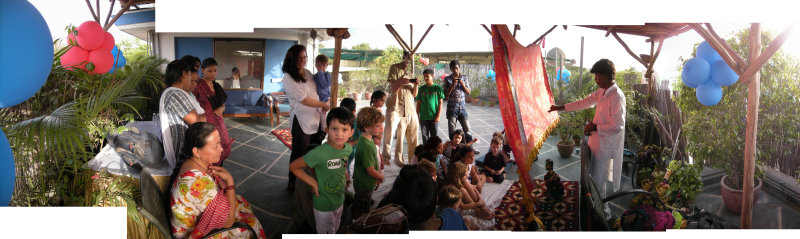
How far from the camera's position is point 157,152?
2.65 metres

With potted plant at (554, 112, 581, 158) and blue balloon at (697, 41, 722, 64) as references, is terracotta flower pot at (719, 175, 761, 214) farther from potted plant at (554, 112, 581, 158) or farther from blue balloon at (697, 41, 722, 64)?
potted plant at (554, 112, 581, 158)

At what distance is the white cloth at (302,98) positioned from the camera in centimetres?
345

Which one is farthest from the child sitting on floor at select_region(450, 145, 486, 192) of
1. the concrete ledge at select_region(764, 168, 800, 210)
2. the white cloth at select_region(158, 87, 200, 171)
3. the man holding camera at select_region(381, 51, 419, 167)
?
the concrete ledge at select_region(764, 168, 800, 210)

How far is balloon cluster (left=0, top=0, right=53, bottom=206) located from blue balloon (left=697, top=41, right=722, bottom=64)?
4.32 meters

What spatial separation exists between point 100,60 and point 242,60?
19.8 feet

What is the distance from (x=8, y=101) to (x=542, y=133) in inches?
144

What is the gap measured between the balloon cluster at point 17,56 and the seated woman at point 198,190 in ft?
1.90

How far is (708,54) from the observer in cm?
350

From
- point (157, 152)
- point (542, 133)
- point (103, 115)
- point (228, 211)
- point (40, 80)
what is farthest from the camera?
point (542, 133)

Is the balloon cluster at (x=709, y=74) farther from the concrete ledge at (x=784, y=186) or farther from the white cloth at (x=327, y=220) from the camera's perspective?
the white cloth at (x=327, y=220)

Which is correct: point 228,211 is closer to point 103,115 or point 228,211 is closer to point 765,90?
point 103,115

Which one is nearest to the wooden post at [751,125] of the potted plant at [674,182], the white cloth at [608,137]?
the potted plant at [674,182]

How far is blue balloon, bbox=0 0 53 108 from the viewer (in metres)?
1.46

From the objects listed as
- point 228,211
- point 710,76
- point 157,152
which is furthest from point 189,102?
point 710,76
